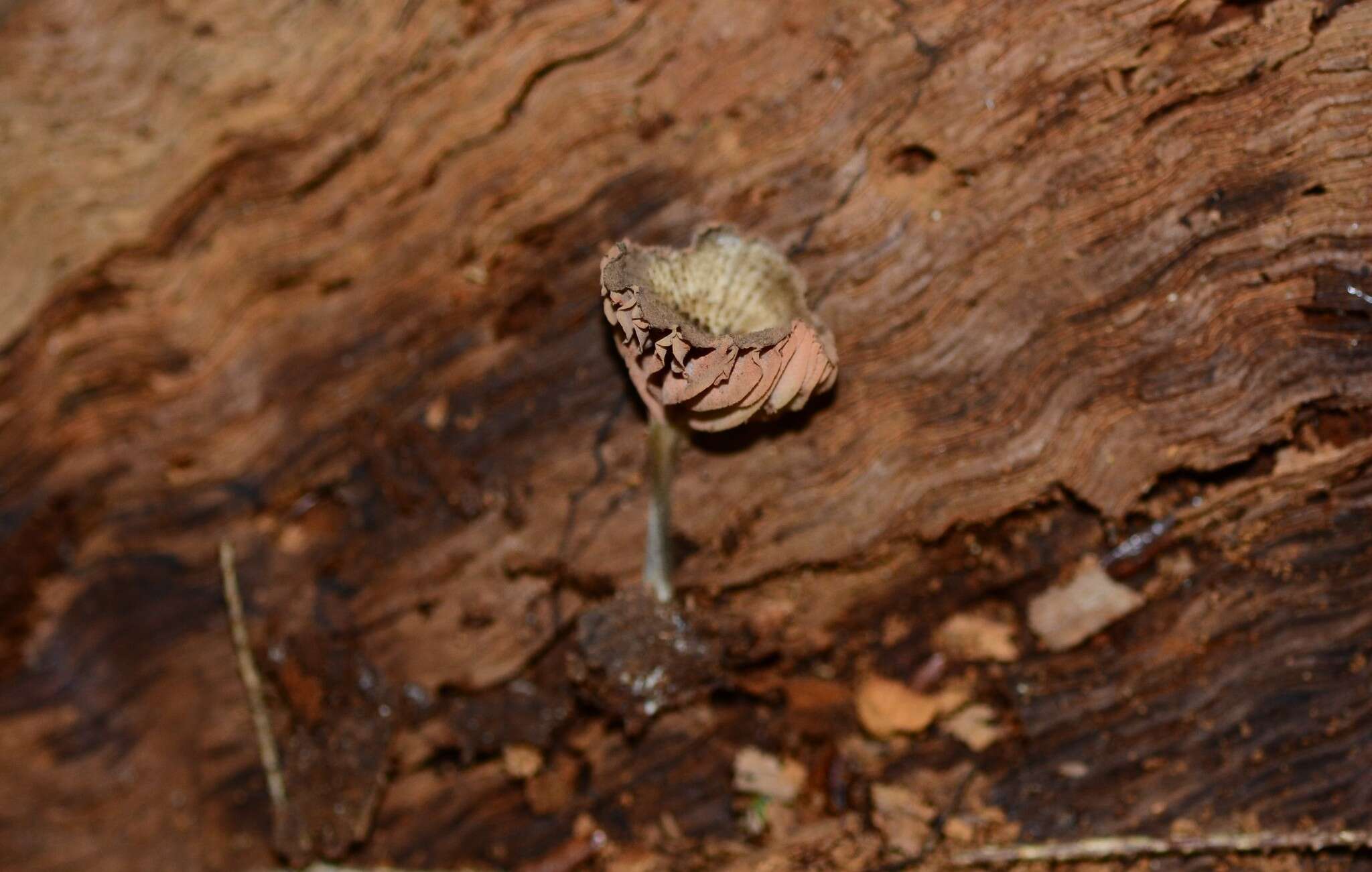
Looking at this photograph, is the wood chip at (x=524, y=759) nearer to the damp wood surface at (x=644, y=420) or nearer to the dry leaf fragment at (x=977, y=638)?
the damp wood surface at (x=644, y=420)

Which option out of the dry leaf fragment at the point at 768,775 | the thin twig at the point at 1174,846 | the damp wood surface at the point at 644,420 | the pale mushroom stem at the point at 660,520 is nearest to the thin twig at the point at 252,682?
the damp wood surface at the point at 644,420

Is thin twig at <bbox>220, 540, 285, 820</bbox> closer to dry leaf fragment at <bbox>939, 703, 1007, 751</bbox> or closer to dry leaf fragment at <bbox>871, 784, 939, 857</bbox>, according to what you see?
dry leaf fragment at <bbox>871, 784, 939, 857</bbox>

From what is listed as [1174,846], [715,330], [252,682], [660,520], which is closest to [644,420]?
[660,520]

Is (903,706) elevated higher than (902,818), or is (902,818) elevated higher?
(903,706)

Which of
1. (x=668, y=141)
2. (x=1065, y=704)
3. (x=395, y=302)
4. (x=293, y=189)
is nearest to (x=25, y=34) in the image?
(x=293, y=189)

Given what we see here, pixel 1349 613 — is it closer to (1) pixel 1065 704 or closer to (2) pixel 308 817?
(1) pixel 1065 704

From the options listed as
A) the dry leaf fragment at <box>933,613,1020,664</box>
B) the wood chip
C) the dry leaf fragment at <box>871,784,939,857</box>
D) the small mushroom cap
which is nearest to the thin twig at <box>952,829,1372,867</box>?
the dry leaf fragment at <box>871,784,939,857</box>

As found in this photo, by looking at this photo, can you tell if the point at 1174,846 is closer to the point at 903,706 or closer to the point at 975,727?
the point at 975,727
